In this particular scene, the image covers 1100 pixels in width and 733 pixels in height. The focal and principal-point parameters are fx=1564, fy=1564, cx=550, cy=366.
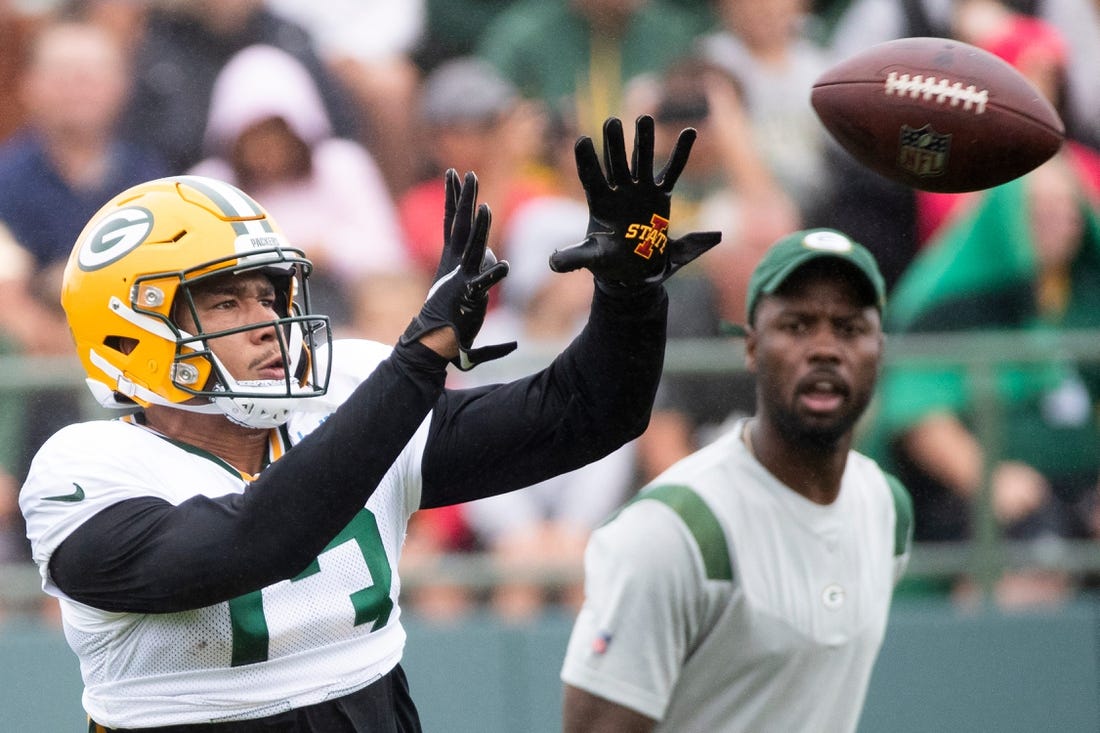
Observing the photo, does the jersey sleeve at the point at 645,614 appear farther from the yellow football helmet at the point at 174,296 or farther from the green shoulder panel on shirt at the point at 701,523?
the yellow football helmet at the point at 174,296

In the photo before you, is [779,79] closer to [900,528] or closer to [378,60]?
[378,60]

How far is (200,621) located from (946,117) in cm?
184

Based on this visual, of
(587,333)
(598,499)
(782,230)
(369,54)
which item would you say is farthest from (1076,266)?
(587,333)

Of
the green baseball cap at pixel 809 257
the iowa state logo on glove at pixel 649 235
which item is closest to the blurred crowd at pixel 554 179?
the green baseball cap at pixel 809 257

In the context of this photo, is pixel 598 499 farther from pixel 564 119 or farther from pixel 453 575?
pixel 564 119

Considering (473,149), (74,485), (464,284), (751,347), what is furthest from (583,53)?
(74,485)

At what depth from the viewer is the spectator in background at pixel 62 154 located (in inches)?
224

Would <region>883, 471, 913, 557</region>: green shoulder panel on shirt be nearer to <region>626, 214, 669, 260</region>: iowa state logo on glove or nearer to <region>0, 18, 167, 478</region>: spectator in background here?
<region>626, 214, 669, 260</region>: iowa state logo on glove

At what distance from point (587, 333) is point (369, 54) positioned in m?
3.91

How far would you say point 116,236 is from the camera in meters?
2.85

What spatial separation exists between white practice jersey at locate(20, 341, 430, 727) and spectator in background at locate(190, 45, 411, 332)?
312 cm

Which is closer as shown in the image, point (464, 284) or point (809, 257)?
point (464, 284)

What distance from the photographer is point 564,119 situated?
6.34 metres

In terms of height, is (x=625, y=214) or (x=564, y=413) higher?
(x=625, y=214)
